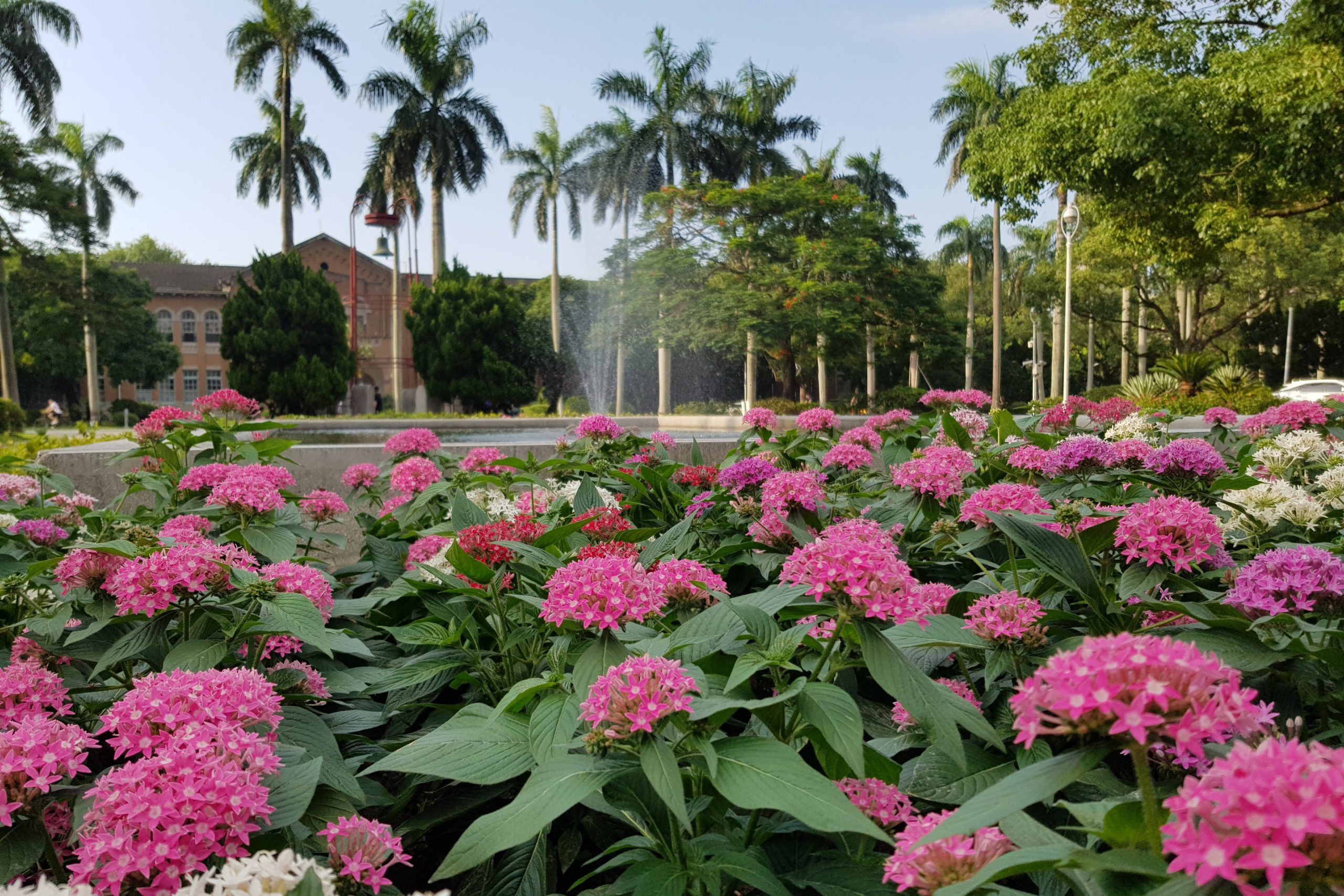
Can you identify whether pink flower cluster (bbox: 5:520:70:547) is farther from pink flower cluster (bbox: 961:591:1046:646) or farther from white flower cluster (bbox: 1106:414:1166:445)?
white flower cluster (bbox: 1106:414:1166:445)

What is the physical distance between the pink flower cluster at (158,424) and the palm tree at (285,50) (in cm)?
2758

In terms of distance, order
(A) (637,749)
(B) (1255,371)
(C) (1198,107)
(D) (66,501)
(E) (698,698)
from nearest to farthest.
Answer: (A) (637,749)
(E) (698,698)
(D) (66,501)
(C) (1198,107)
(B) (1255,371)

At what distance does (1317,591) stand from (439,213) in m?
34.1

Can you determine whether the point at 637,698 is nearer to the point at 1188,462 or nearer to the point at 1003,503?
the point at 1003,503

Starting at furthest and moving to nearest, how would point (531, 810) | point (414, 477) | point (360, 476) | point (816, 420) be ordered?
1. point (816, 420)
2. point (360, 476)
3. point (414, 477)
4. point (531, 810)

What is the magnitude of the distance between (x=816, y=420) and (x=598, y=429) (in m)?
1.05

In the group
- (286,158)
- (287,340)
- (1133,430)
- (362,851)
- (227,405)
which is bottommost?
(362,851)

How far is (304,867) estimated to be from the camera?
916mm

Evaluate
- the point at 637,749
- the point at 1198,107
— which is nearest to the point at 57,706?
the point at 637,749

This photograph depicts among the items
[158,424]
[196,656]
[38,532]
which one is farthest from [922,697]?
[158,424]

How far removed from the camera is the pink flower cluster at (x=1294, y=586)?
1.44 meters

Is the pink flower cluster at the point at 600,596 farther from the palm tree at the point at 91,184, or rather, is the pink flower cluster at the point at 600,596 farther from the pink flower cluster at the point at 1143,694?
the palm tree at the point at 91,184

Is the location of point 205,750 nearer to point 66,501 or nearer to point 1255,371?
point 66,501

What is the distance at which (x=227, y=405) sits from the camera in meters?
4.20
